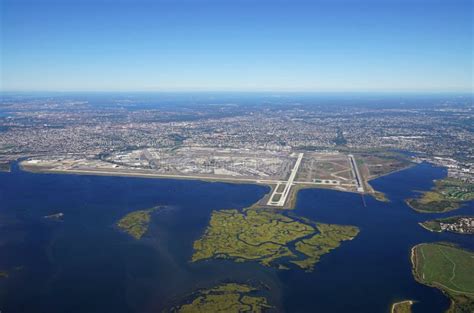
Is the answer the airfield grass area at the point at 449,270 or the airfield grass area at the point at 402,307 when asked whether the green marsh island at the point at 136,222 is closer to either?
the airfield grass area at the point at 402,307

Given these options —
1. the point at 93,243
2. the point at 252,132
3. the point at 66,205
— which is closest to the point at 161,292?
the point at 93,243

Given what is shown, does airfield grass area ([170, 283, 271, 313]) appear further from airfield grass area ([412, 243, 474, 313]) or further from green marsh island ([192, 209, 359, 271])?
airfield grass area ([412, 243, 474, 313])

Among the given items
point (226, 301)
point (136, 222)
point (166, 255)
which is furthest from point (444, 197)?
point (136, 222)

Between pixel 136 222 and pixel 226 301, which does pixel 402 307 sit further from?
pixel 136 222

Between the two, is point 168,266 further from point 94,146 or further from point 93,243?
point 94,146

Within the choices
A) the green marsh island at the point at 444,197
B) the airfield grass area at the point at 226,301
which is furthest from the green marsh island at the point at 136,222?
the green marsh island at the point at 444,197

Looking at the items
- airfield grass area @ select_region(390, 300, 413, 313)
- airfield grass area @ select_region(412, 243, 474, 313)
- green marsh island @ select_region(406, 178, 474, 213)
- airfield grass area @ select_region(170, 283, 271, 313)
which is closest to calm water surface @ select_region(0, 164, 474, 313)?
airfield grass area @ select_region(390, 300, 413, 313)
